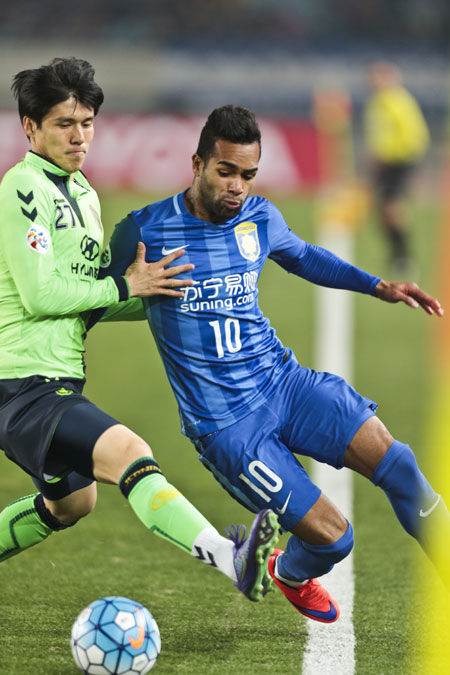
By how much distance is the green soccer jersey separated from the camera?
146 inches

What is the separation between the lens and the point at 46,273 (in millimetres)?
3717

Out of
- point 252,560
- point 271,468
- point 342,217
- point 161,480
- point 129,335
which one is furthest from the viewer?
point 342,217

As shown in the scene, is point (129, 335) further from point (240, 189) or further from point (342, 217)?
point (342, 217)

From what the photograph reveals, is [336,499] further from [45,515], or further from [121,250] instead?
[121,250]

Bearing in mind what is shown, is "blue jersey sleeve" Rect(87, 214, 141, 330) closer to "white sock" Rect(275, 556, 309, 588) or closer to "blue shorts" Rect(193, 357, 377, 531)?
"blue shorts" Rect(193, 357, 377, 531)

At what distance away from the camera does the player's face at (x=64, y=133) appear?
154 inches

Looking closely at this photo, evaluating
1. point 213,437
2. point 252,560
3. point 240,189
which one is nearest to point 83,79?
point 240,189

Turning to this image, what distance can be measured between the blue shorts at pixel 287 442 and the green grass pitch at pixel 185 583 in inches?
22.0

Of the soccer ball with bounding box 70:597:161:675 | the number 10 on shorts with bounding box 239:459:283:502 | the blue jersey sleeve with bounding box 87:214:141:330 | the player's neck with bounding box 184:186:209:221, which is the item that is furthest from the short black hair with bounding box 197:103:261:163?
the soccer ball with bounding box 70:597:161:675

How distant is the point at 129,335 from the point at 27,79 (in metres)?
7.56

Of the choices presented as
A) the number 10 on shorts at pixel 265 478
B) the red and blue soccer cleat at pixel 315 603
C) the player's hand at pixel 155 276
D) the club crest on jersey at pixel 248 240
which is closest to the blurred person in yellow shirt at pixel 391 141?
the club crest on jersey at pixel 248 240

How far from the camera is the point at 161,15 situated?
30.9 meters

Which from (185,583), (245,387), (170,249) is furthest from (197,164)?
(185,583)

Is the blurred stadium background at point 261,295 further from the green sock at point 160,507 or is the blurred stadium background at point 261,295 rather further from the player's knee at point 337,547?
the green sock at point 160,507
